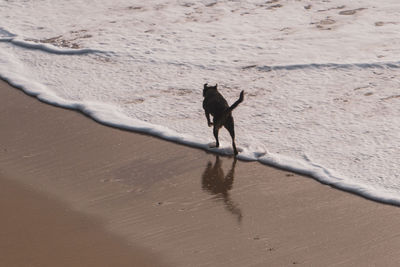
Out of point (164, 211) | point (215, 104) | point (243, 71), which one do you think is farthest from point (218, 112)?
point (243, 71)

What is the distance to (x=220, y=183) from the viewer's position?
7422mm

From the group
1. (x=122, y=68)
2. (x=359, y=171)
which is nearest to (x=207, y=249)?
(x=359, y=171)

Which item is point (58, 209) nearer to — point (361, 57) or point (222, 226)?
point (222, 226)

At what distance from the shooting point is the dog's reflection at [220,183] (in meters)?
6.85

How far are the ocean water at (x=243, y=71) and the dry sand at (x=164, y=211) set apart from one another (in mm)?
420

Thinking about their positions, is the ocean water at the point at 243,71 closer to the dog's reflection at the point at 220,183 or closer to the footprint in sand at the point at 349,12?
the footprint in sand at the point at 349,12

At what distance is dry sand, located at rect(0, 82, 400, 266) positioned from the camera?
234 inches

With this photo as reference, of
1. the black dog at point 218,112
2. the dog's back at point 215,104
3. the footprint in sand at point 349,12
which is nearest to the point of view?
the black dog at point 218,112

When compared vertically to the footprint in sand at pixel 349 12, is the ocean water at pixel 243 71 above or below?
below

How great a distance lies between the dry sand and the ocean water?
420 millimetres

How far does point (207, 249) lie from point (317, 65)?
562cm

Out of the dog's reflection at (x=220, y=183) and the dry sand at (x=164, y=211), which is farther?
the dog's reflection at (x=220, y=183)

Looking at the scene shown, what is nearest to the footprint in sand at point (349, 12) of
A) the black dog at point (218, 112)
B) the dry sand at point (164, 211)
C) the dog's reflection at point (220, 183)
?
the black dog at point (218, 112)

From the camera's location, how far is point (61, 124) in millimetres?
9188
